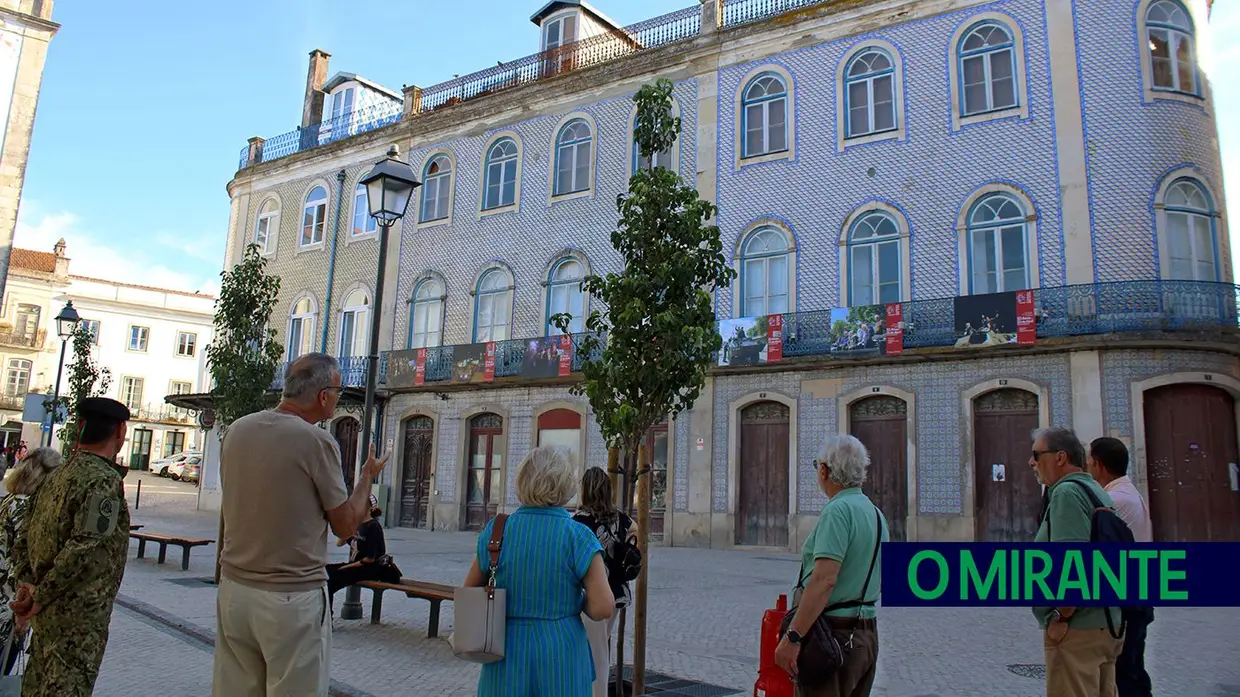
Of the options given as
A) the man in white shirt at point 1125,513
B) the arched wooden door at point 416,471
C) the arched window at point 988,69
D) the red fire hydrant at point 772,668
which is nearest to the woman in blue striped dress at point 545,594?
the red fire hydrant at point 772,668

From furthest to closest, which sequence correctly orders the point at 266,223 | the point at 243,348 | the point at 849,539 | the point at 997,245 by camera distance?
the point at 266,223
the point at 997,245
the point at 243,348
the point at 849,539

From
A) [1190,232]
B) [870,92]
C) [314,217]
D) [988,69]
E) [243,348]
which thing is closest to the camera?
[243,348]

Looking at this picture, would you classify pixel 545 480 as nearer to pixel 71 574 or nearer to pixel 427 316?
pixel 71 574

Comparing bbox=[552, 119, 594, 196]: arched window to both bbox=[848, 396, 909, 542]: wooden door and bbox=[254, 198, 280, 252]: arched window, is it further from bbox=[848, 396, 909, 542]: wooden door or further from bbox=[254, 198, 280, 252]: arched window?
bbox=[254, 198, 280, 252]: arched window

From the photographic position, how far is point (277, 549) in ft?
10.9

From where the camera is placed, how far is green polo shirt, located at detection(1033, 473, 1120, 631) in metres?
3.84

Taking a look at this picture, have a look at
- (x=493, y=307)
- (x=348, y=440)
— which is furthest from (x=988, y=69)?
(x=348, y=440)

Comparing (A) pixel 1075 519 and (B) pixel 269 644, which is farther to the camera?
(A) pixel 1075 519

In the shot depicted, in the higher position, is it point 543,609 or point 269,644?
point 543,609

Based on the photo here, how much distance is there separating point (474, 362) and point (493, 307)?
4.84 ft

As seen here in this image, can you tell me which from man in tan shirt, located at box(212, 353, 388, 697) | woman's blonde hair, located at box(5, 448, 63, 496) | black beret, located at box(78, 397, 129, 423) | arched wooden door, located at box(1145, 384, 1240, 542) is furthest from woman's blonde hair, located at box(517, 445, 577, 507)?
arched wooden door, located at box(1145, 384, 1240, 542)

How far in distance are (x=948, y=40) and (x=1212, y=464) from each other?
870cm

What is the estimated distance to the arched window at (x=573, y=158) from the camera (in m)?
21.6

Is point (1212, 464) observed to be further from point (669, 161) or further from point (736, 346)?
point (669, 161)
